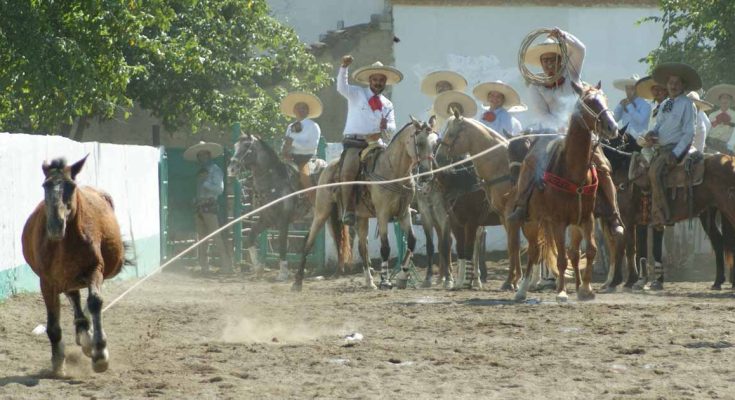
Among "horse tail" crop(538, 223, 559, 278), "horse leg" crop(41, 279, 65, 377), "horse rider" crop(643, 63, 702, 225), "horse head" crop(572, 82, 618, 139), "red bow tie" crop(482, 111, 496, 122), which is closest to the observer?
"horse leg" crop(41, 279, 65, 377)

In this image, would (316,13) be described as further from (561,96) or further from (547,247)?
(561,96)

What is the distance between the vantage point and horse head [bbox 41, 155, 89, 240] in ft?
28.2

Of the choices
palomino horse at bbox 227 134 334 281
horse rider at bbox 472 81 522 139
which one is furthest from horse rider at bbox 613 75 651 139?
palomino horse at bbox 227 134 334 281

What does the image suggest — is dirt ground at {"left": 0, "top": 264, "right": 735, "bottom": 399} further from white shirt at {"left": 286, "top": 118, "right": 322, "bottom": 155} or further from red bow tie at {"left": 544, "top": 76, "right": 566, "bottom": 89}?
white shirt at {"left": 286, "top": 118, "right": 322, "bottom": 155}

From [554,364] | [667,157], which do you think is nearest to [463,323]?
[554,364]

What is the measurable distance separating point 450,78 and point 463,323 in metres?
9.30

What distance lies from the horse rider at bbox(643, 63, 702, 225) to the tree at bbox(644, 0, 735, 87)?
5.47 metres

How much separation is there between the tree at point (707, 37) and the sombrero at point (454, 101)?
475 cm

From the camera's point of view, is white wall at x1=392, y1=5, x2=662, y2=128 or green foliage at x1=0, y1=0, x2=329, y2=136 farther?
white wall at x1=392, y1=5, x2=662, y2=128

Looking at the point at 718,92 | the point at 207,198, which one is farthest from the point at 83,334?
the point at 718,92

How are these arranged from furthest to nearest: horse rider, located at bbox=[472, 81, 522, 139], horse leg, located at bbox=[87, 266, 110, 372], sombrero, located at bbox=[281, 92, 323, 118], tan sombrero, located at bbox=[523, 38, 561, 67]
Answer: sombrero, located at bbox=[281, 92, 323, 118] → horse rider, located at bbox=[472, 81, 522, 139] → tan sombrero, located at bbox=[523, 38, 561, 67] → horse leg, located at bbox=[87, 266, 110, 372]

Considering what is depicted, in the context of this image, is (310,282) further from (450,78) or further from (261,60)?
(261,60)

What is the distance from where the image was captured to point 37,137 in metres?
15.1

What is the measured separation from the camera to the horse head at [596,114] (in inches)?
512
